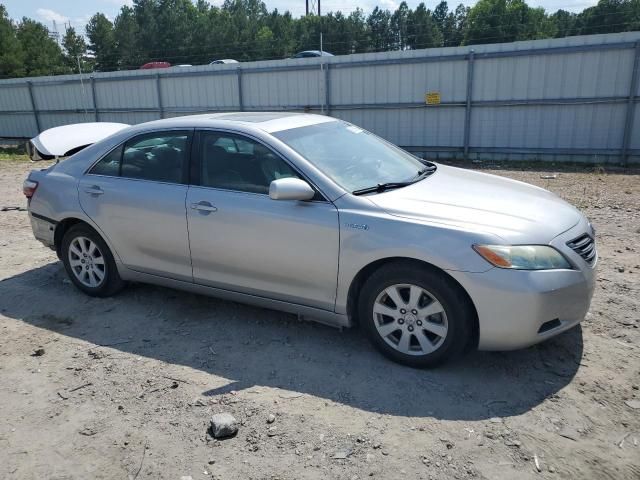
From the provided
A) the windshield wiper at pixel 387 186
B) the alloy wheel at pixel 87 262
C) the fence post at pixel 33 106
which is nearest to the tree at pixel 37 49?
the fence post at pixel 33 106

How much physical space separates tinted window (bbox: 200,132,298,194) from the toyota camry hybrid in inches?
0.4

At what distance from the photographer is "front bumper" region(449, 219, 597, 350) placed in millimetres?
3109

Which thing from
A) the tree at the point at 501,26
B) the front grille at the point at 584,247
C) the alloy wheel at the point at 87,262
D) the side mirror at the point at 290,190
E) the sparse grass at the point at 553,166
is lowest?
the sparse grass at the point at 553,166

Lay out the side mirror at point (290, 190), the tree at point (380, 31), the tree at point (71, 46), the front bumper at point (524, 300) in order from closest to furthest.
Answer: the front bumper at point (524, 300), the side mirror at point (290, 190), the tree at point (71, 46), the tree at point (380, 31)

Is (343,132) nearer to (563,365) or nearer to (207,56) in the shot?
(563,365)

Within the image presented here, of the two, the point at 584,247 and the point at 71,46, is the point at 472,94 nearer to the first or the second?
the point at 584,247

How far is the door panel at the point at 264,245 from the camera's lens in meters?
3.60

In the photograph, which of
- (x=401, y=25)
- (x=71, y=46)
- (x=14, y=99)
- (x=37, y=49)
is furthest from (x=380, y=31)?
(x=14, y=99)

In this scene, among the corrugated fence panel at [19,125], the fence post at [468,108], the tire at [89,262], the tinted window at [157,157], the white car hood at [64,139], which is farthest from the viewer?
the corrugated fence panel at [19,125]

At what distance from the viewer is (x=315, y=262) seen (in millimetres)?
3627

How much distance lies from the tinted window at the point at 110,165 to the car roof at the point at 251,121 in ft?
0.96

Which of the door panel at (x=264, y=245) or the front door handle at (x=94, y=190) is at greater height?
the front door handle at (x=94, y=190)

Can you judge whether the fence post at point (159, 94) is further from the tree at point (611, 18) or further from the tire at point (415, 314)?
the tree at point (611, 18)

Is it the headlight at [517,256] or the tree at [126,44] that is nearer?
the headlight at [517,256]
